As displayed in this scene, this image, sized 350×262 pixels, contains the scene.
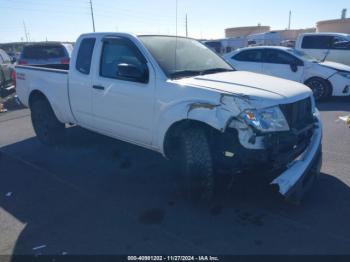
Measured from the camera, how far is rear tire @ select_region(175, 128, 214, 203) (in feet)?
11.4

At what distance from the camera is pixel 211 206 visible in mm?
3693

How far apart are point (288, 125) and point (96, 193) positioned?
7.75 feet

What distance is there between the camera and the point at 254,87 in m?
3.50

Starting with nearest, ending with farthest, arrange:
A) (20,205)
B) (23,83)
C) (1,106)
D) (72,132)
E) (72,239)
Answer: (72,239) → (20,205) → (23,83) → (72,132) → (1,106)

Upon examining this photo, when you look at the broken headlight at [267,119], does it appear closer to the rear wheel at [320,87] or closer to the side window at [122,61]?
the side window at [122,61]

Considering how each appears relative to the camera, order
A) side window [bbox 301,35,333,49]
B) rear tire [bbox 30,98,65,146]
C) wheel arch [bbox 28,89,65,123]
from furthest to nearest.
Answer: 1. side window [bbox 301,35,333,49]
2. rear tire [bbox 30,98,65,146]
3. wheel arch [bbox 28,89,65,123]

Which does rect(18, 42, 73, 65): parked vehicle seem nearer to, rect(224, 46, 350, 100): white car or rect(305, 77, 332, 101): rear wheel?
rect(224, 46, 350, 100): white car

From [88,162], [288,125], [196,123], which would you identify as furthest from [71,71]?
[288,125]

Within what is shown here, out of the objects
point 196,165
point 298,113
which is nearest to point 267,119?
point 298,113

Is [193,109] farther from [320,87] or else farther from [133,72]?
[320,87]

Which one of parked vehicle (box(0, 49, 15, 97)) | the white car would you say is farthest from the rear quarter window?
the white car

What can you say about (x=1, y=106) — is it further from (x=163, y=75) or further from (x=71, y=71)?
(x=163, y=75)

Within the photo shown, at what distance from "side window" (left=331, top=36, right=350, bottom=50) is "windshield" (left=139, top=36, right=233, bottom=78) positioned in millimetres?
9854

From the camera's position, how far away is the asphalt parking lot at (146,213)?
302 centimetres
